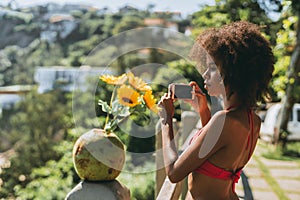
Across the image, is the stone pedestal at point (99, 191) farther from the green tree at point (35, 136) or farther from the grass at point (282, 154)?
the grass at point (282, 154)

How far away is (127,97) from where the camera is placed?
132cm

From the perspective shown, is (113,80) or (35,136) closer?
(113,80)

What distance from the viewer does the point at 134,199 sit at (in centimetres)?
306

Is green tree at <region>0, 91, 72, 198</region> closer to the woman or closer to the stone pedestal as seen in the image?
the stone pedestal

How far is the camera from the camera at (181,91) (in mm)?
1231

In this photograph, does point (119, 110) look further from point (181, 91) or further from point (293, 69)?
point (293, 69)

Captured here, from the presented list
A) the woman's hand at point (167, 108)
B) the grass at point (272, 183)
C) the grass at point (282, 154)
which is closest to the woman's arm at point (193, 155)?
the woman's hand at point (167, 108)

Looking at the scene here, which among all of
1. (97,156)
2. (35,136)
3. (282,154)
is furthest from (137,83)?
(35,136)

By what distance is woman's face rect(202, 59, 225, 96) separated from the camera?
116 centimetres

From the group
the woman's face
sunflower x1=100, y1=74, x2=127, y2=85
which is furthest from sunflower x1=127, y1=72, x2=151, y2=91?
the woman's face

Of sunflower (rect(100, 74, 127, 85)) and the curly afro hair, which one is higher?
the curly afro hair

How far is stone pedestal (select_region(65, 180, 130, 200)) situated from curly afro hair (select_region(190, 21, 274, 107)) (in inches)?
18.6

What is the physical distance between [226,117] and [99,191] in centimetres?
46

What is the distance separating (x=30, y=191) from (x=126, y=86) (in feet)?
12.0
